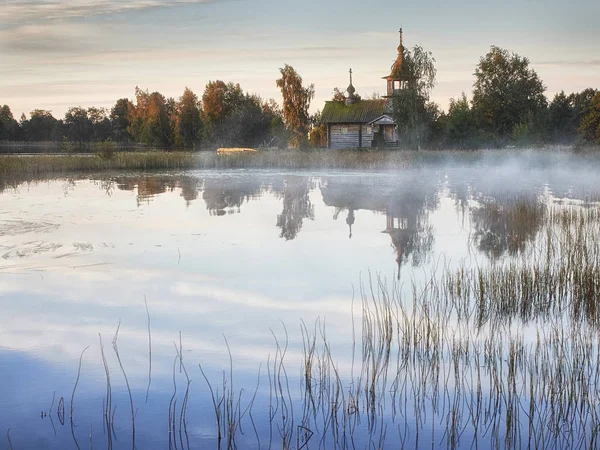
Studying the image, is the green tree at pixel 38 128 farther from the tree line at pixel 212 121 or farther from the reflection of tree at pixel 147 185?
the reflection of tree at pixel 147 185

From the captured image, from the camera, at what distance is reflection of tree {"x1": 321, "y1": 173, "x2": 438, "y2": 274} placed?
12.2m

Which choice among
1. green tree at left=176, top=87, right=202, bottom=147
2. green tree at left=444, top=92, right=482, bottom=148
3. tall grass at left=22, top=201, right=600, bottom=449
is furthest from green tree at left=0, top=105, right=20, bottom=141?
tall grass at left=22, top=201, right=600, bottom=449

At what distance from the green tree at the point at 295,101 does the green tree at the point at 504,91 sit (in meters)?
16.5

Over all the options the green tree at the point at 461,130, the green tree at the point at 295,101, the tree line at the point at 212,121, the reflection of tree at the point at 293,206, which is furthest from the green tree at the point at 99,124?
the reflection of tree at the point at 293,206

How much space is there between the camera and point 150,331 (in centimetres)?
686

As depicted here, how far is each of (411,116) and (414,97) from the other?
1.23 meters

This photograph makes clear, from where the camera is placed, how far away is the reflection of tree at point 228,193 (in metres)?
18.8

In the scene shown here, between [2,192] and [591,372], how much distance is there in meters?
21.0

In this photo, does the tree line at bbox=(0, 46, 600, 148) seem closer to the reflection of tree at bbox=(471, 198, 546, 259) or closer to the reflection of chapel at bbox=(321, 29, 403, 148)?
the reflection of chapel at bbox=(321, 29, 403, 148)

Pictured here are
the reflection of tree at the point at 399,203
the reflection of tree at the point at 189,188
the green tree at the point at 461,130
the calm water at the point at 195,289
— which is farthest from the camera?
the green tree at the point at 461,130

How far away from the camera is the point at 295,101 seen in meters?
60.4

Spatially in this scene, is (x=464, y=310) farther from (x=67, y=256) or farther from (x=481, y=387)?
(x=67, y=256)

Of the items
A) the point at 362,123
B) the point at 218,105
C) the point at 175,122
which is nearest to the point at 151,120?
the point at 175,122

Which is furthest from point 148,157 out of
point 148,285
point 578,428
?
point 578,428
